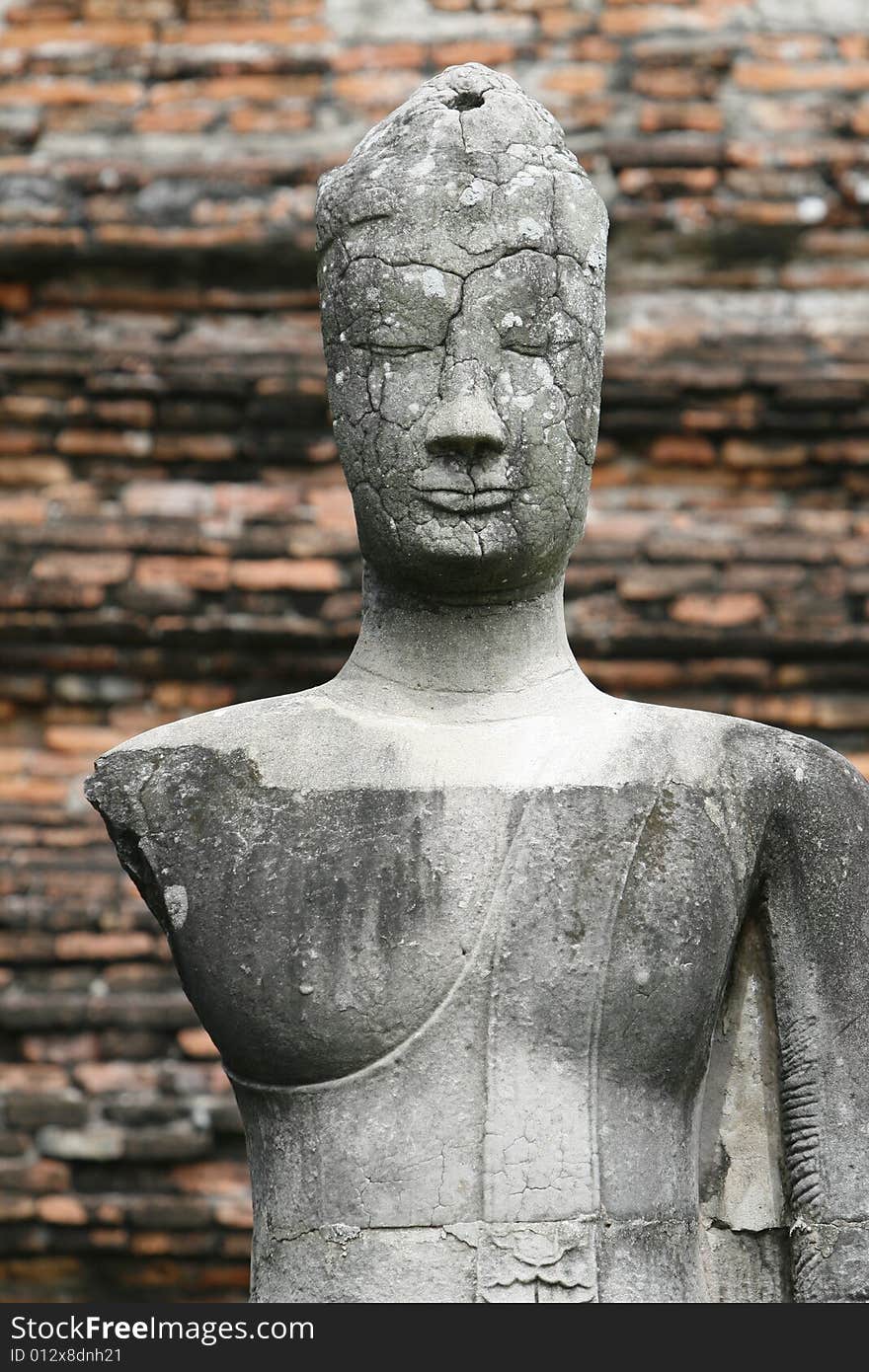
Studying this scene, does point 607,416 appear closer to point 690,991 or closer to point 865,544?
point 865,544

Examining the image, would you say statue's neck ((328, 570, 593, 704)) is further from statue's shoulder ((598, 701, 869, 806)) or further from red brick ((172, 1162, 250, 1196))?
red brick ((172, 1162, 250, 1196))

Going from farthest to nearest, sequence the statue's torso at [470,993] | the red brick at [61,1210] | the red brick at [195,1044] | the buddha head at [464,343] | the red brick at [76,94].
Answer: the red brick at [76,94] < the red brick at [195,1044] < the red brick at [61,1210] < the buddha head at [464,343] < the statue's torso at [470,993]

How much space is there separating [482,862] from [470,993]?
8.0 inches

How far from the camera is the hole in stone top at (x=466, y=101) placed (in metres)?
3.52

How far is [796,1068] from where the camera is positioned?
3473 mm

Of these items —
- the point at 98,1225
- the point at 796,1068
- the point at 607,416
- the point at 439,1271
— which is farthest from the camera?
the point at 607,416

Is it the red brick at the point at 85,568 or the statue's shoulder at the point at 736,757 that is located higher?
the red brick at the point at 85,568

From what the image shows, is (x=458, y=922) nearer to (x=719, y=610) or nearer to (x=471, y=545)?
(x=471, y=545)

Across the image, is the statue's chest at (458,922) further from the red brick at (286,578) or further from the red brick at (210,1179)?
the red brick at (286,578)

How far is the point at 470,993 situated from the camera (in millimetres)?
3305

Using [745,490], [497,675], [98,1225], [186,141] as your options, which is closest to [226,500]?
[186,141]

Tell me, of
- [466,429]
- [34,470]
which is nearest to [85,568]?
[34,470]

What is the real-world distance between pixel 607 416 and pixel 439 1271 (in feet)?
11.6

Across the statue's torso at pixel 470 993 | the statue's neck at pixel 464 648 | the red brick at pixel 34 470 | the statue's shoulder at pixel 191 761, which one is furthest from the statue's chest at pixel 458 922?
the red brick at pixel 34 470
